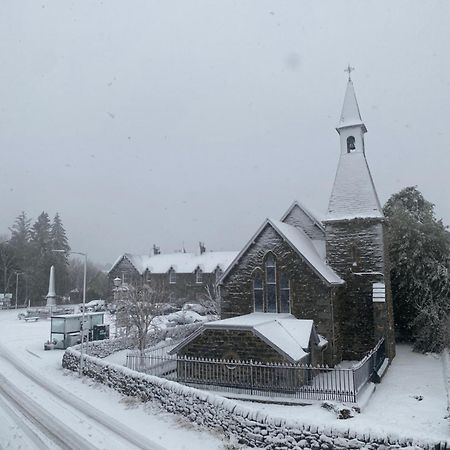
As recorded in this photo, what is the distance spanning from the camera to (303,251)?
935 inches

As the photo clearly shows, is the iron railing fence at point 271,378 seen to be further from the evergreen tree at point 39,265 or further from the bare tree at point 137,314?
the evergreen tree at point 39,265

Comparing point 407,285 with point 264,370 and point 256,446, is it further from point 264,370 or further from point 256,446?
point 256,446

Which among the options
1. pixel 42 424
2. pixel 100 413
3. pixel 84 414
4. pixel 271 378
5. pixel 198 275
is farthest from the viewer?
pixel 198 275

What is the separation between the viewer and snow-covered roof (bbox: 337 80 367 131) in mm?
27938

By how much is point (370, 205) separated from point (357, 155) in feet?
11.7

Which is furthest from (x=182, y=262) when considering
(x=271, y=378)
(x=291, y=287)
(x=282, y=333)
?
(x=271, y=378)

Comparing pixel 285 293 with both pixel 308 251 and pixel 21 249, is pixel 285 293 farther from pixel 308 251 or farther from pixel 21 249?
pixel 21 249

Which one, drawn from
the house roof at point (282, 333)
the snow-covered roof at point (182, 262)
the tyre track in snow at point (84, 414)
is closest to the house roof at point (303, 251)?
the house roof at point (282, 333)

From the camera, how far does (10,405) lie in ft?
54.6

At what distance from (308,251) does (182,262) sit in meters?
39.4

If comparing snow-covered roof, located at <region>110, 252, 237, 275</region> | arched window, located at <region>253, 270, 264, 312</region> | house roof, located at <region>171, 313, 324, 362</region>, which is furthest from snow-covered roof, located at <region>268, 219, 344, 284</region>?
snow-covered roof, located at <region>110, 252, 237, 275</region>

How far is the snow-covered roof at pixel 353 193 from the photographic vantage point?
84.7 feet

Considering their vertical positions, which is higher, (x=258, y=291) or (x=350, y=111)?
(x=350, y=111)

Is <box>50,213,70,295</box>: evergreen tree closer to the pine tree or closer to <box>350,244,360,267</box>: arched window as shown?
the pine tree
